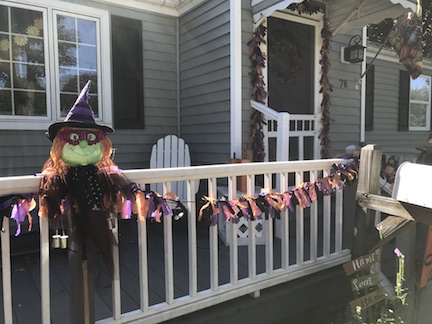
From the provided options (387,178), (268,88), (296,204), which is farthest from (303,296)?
(268,88)

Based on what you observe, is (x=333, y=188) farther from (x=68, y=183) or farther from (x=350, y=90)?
(x=350, y=90)

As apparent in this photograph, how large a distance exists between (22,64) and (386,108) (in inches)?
274

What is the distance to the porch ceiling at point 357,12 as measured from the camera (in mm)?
4242

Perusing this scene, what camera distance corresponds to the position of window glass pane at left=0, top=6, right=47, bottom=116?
3771 mm

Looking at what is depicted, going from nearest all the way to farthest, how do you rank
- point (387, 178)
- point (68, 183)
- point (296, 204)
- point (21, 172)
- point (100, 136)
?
point (68, 183) < point (100, 136) < point (296, 204) < point (387, 178) < point (21, 172)

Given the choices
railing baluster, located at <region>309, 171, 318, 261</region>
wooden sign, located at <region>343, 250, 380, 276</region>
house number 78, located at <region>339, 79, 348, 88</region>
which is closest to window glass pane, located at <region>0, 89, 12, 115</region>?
railing baluster, located at <region>309, 171, 318, 261</region>

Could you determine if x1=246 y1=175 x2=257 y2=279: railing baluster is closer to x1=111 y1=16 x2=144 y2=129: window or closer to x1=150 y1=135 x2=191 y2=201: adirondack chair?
x1=150 y1=135 x2=191 y2=201: adirondack chair

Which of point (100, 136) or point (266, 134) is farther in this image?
point (266, 134)

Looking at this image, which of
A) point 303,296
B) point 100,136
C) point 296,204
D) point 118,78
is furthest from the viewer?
point 118,78

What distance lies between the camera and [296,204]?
7.91 ft

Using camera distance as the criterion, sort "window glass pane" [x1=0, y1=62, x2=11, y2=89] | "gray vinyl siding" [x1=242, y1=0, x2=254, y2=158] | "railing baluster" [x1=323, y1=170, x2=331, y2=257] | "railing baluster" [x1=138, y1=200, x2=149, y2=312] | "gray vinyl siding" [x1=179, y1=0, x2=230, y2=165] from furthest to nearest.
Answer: "gray vinyl siding" [x1=179, y1=0, x2=230, y2=165]
"gray vinyl siding" [x1=242, y1=0, x2=254, y2=158]
"window glass pane" [x1=0, y1=62, x2=11, y2=89]
"railing baluster" [x1=323, y1=170, x2=331, y2=257]
"railing baluster" [x1=138, y1=200, x2=149, y2=312]

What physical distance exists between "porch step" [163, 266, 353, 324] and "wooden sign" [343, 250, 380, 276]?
1.66 ft

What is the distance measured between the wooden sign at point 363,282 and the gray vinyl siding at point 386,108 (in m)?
5.43

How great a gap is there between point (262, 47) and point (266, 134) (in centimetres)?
104
